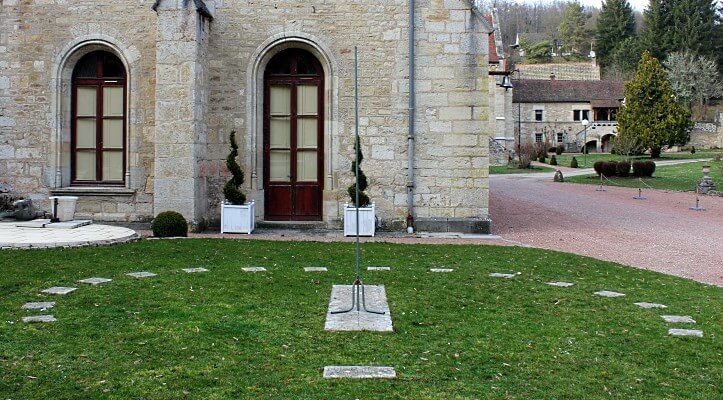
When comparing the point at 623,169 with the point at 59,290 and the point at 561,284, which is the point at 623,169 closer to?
the point at 561,284

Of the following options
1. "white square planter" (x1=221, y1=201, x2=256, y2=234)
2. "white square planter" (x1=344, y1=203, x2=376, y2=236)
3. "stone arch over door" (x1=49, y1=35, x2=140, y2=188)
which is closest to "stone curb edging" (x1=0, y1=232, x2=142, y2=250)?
"white square planter" (x1=221, y1=201, x2=256, y2=234)

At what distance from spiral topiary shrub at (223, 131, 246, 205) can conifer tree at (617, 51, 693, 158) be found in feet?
118

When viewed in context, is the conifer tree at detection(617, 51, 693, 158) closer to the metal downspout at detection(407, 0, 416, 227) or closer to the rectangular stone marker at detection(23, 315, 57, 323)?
the metal downspout at detection(407, 0, 416, 227)

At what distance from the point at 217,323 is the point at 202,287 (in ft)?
5.68

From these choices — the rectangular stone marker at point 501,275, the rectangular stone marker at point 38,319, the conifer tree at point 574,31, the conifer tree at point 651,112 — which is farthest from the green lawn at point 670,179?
the conifer tree at point 574,31

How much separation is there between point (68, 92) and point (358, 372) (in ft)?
37.5

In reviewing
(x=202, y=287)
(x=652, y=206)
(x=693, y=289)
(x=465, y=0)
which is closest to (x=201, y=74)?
(x=465, y=0)

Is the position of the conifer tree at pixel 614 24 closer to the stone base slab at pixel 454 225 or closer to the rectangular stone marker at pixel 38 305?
the stone base slab at pixel 454 225

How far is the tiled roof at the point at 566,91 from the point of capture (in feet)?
230

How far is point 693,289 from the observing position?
8234 mm

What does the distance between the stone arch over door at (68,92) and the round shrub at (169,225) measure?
205 centimetres

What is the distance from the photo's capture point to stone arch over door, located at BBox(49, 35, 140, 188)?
45.3 feet

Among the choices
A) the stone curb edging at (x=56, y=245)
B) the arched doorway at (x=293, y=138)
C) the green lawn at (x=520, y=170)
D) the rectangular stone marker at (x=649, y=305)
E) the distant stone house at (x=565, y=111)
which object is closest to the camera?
the rectangular stone marker at (x=649, y=305)

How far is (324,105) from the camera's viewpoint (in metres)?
14.0
